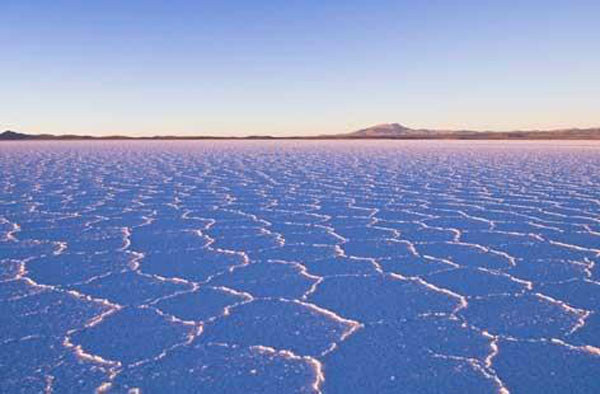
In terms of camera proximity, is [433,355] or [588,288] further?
[588,288]

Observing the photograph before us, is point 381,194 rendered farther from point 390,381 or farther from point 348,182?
point 390,381

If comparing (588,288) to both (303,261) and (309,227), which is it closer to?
(303,261)

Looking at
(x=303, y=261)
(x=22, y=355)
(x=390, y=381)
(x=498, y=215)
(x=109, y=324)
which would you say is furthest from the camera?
(x=498, y=215)

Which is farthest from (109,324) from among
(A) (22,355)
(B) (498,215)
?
(B) (498,215)

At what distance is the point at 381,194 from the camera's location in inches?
245

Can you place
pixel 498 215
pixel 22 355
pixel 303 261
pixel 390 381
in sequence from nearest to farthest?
pixel 390 381
pixel 22 355
pixel 303 261
pixel 498 215

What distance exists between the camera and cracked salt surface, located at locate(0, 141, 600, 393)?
175 cm

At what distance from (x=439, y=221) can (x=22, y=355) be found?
3.23 meters

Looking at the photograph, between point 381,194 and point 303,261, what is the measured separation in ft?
10.6

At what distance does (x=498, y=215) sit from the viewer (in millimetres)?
4750

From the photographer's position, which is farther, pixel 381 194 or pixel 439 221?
pixel 381 194

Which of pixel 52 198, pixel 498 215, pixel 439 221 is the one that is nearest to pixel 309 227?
pixel 439 221

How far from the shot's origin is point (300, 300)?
245cm

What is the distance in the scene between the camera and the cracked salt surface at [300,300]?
1.75 metres
